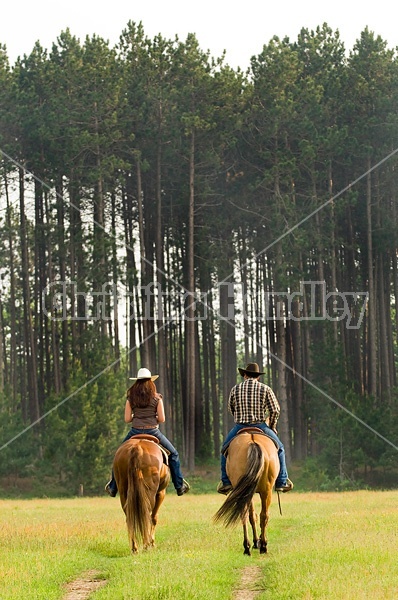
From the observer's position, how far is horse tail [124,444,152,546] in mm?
14664

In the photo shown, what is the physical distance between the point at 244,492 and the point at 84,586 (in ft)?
9.62

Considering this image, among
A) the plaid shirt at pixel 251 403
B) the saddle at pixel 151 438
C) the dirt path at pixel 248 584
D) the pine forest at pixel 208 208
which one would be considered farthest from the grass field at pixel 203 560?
the pine forest at pixel 208 208

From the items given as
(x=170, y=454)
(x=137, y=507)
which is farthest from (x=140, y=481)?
(x=170, y=454)

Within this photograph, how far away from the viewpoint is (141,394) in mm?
15758

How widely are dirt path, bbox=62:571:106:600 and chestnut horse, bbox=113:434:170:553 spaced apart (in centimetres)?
151

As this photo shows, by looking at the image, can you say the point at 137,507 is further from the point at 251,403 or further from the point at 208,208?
the point at 208,208

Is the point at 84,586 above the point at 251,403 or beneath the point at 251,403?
beneath

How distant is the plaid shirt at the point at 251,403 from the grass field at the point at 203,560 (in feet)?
6.81

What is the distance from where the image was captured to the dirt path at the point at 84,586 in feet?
38.1

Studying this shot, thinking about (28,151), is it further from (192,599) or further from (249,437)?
(192,599)

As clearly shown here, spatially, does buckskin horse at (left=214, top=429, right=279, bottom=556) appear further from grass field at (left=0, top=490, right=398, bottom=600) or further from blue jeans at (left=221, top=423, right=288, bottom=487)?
grass field at (left=0, top=490, right=398, bottom=600)

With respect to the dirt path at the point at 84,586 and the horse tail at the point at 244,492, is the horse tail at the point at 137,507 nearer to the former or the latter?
the horse tail at the point at 244,492

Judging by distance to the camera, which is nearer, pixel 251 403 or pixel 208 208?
pixel 251 403

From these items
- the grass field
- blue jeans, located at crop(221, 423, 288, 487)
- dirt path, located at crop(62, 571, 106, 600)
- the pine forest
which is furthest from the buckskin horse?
the pine forest
